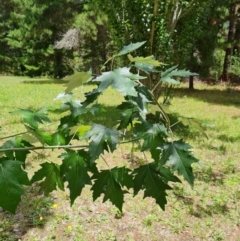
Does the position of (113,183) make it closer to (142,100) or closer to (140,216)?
(142,100)

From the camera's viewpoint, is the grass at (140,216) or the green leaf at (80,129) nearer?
the green leaf at (80,129)

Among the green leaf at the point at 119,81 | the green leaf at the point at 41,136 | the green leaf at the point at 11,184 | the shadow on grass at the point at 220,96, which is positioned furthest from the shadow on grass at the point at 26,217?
the shadow on grass at the point at 220,96

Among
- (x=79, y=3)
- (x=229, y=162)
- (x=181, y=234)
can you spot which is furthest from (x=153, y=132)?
(x=79, y=3)

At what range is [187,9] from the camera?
19.3ft

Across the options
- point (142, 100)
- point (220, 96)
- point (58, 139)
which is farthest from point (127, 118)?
point (220, 96)

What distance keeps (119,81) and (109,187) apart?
1.11ft

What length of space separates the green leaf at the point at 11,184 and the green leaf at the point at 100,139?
0.17 metres

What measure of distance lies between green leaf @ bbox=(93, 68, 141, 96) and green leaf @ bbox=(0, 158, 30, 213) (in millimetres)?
275

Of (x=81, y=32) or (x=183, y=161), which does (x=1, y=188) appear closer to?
(x=183, y=161)

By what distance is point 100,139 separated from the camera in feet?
2.43

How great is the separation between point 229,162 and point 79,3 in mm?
16334

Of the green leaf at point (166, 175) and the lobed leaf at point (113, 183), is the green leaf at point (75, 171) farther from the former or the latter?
the green leaf at point (166, 175)

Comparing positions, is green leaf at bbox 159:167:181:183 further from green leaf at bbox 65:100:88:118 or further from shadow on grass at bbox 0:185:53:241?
shadow on grass at bbox 0:185:53:241

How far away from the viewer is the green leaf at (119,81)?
0.69 m
